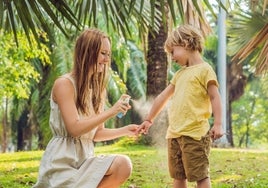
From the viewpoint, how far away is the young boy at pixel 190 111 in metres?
4.18

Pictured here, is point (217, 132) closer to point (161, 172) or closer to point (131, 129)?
point (131, 129)

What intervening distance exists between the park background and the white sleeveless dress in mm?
920

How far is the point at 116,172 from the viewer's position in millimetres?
3467

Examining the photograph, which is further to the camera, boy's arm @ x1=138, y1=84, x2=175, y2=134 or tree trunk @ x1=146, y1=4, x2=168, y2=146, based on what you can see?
tree trunk @ x1=146, y1=4, x2=168, y2=146

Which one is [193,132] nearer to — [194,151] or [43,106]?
[194,151]

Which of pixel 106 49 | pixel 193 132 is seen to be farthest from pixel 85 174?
pixel 193 132

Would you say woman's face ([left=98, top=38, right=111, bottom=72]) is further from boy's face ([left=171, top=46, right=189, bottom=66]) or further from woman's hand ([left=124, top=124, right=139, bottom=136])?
boy's face ([left=171, top=46, right=189, bottom=66])

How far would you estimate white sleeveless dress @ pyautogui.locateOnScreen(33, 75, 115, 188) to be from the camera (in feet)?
11.2

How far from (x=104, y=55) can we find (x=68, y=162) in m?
0.70

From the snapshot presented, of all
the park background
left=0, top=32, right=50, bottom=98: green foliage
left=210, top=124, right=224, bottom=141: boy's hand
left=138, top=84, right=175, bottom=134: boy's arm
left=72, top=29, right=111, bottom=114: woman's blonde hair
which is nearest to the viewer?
left=72, top=29, right=111, bottom=114: woman's blonde hair

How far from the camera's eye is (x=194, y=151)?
417 cm

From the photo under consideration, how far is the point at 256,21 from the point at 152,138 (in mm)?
3002

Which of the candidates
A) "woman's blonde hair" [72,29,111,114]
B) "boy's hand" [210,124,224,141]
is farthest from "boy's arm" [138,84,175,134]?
"woman's blonde hair" [72,29,111,114]

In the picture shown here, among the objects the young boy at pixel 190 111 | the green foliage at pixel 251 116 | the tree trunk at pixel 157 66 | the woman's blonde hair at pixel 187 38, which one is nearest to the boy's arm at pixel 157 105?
the young boy at pixel 190 111
